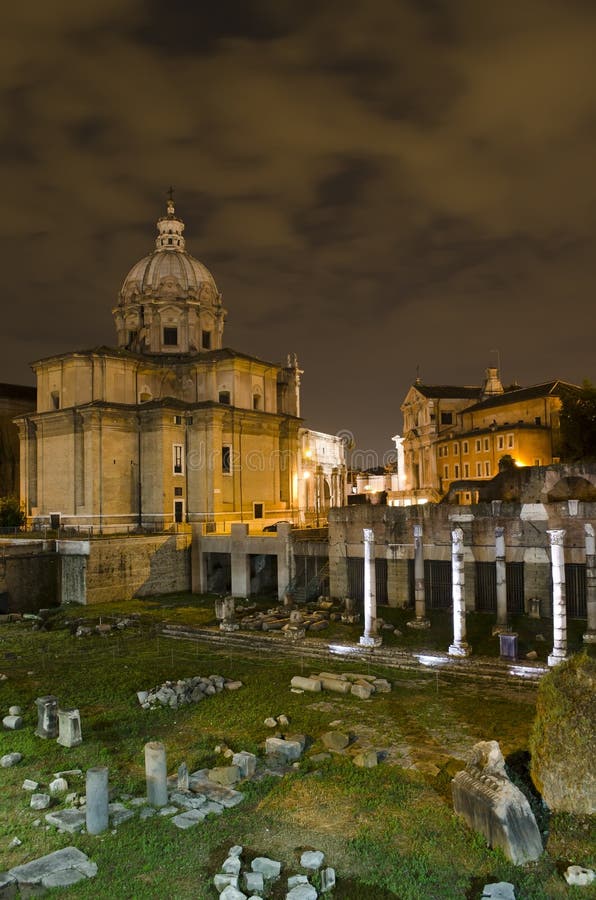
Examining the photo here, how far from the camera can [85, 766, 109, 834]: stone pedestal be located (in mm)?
12227

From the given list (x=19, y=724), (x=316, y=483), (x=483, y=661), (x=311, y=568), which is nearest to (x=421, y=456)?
(x=316, y=483)

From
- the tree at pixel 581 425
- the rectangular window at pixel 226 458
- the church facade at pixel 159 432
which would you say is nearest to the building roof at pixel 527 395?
the tree at pixel 581 425

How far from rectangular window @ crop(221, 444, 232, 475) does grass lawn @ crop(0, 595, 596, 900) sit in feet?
74.1

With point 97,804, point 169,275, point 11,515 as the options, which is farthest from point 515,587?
point 169,275

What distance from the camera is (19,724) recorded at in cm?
1812

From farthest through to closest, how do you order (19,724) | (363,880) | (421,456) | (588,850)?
(421,456) < (19,724) < (588,850) < (363,880)

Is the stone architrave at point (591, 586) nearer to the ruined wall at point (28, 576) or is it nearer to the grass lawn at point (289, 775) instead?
the grass lawn at point (289, 775)

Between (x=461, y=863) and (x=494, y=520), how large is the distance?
1974cm

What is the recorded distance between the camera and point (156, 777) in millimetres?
13391

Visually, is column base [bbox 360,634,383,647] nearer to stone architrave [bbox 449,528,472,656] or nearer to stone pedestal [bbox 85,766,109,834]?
stone architrave [bbox 449,528,472,656]

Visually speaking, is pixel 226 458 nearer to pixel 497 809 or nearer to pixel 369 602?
pixel 369 602

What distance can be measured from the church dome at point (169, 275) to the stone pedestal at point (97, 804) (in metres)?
48.6

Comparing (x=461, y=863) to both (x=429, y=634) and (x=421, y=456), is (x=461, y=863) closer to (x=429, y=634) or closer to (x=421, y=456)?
(x=429, y=634)

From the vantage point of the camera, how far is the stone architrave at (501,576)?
28672 mm
